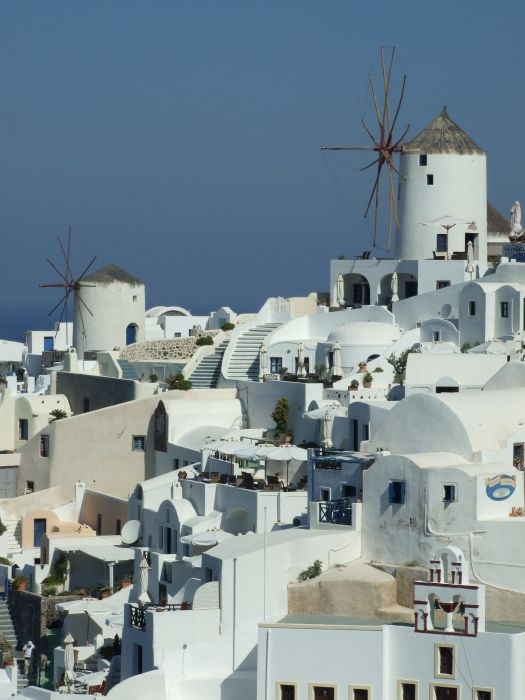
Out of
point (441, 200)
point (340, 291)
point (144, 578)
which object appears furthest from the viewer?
point (340, 291)

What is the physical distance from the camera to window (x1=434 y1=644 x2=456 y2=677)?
45594mm

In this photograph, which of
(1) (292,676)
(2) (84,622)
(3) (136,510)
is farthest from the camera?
(3) (136,510)

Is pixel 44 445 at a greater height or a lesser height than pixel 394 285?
lesser

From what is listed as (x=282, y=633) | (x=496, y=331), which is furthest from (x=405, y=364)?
(x=282, y=633)

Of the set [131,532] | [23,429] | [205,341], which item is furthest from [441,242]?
[131,532]

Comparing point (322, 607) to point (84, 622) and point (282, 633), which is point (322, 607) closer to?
point (282, 633)

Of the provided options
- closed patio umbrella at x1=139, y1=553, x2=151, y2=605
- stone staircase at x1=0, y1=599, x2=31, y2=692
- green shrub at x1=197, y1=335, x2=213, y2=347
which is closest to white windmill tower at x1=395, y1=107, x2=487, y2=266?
green shrub at x1=197, y1=335, x2=213, y2=347

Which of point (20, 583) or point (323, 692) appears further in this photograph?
point (20, 583)

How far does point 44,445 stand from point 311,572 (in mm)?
17699

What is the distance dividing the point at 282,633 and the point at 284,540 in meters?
3.85

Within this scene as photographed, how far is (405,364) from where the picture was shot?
61.5 m

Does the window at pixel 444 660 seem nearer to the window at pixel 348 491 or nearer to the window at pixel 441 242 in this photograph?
the window at pixel 348 491

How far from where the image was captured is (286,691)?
46.9 m

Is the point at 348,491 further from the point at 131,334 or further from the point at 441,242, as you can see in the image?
the point at 131,334
